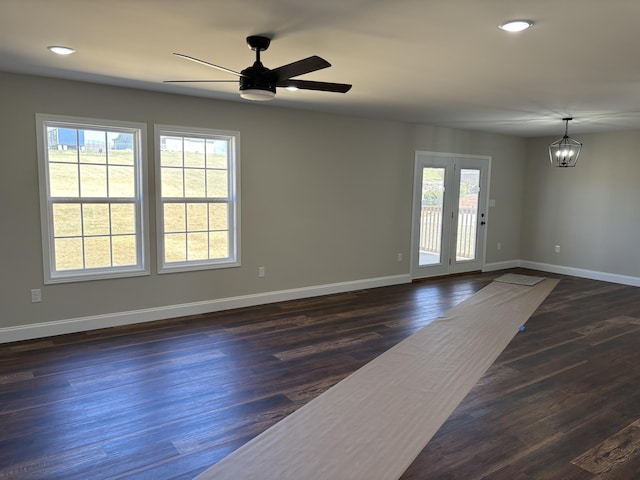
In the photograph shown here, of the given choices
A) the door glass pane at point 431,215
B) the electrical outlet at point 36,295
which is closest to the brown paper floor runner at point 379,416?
the door glass pane at point 431,215

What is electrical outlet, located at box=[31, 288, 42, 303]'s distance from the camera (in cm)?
424

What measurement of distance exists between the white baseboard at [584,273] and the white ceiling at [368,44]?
356cm

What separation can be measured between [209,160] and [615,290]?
613 cm

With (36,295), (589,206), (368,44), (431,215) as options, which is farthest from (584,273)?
(36,295)

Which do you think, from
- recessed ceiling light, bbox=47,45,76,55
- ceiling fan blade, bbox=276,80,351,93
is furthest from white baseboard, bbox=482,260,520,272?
recessed ceiling light, bbox=47,45,76,55

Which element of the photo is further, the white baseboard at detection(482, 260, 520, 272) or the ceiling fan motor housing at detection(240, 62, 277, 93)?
the white baseboard at detection(482, 260, 520, 272)

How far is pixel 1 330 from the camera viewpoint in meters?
4.12

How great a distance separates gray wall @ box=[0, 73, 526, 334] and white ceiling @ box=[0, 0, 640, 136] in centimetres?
33

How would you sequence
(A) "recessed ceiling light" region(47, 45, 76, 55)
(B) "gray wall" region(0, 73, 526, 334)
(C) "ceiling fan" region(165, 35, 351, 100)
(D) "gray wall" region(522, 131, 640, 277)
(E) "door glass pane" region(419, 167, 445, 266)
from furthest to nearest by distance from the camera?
(E) "door glass pane" region(419, 167, 445, 266)
(D) "gray wall" region(522, 131, 640, 277)
(B) "gray wall" region(0, 73, 526, 334)
(A) "recessed ceiling light" region(47, 45, 76, 55)
(C) "ceiling fan" region(165, 35, 351, 100)

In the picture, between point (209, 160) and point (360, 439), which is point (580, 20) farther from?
point (209, 160)

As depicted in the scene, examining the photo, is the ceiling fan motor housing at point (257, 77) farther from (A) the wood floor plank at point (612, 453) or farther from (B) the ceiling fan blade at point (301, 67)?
(A) the wood floor plank at point (612, 453)

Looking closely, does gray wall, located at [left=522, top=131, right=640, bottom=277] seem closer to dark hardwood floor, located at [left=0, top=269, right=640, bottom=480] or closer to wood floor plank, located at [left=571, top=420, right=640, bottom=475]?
dark hardwood floor, located at [left=0, top=269, right=640, bottom=480]

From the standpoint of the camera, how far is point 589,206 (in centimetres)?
751

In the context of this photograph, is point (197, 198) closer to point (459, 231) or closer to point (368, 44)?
point (368, 44)
